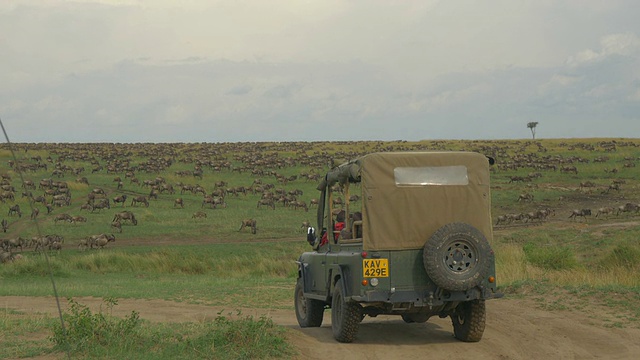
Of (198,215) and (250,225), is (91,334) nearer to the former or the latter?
(250,225)

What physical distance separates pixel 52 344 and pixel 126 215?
33503mm

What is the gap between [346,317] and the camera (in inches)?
514

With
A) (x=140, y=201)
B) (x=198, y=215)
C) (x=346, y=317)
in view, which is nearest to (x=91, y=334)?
(x=346, y=317)

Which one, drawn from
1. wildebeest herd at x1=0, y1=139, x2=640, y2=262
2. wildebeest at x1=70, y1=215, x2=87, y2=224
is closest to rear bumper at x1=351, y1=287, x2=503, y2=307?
wildebeest herd at x1=0, y1=139, x2=640, y2=262

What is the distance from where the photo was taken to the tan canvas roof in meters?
12.6

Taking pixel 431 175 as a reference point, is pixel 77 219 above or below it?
below

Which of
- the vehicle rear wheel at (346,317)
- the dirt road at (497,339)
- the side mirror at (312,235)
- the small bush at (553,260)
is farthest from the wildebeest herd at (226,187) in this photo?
the vehicle rear wheel at (346,317)

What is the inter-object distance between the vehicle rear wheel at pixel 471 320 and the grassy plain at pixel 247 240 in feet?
10.0

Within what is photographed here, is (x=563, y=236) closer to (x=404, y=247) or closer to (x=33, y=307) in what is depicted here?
(x=33, y=307)

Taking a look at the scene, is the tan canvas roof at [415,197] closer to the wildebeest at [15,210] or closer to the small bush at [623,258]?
the small bush at [623,258]

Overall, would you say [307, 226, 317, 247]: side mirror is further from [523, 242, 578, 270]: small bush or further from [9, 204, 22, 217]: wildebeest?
[9, 204, 22, 217]: wildebeest

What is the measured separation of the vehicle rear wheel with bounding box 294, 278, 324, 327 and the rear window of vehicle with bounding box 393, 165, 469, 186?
12.3ft

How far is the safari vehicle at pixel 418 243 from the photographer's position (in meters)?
12.4

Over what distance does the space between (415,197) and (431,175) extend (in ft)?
1.40
